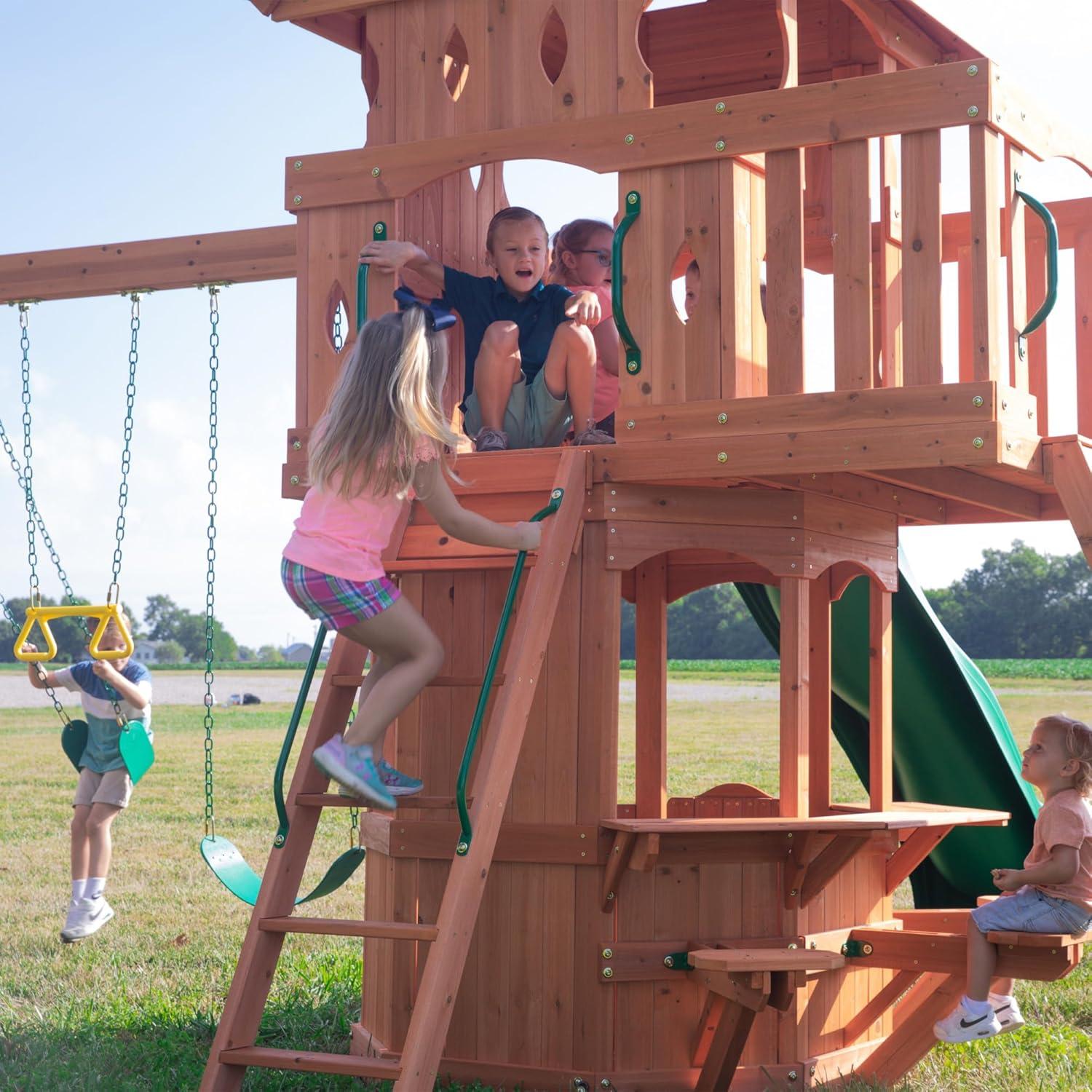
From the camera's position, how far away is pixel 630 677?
32500mm

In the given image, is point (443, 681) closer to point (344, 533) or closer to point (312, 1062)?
point (344, 533)

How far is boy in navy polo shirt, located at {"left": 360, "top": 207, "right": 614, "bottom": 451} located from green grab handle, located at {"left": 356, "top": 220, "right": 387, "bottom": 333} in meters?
0.05

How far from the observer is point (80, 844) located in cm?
870

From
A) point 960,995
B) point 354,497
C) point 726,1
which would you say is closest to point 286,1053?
point 354,497

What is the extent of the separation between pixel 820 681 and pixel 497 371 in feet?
7.03

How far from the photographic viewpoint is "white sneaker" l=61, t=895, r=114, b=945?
8.56m

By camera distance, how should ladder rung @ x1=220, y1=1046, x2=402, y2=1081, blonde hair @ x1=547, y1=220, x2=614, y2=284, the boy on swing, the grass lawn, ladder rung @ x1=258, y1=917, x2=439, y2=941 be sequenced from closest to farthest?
1. ladder rung @ x1=220, y1=1046, x2=402, y2=1081
2. ladder rung @ x1=258, y1=917, x2=439, y2=941
3. the grass lawn
4. blonde hair @ x1=547, y1=220, x2=614, y2=284
5. the boy on swing

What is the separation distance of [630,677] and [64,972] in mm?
24450

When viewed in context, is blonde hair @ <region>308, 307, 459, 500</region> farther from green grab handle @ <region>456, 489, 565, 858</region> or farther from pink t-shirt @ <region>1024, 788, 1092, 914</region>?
pink t-shirt @ <region>1024, 788, 1092, 914</region>

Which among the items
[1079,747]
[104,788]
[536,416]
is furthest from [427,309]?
[104,788]

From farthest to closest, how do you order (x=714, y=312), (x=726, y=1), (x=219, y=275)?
(x=726, y=1) < (x=219, y=275) < (x=714, y=312)

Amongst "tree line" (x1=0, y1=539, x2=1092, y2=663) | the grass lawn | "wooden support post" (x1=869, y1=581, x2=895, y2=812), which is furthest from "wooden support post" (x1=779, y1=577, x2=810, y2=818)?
"tree line" (x1=0, y1=539, x2=1092, y2=663)

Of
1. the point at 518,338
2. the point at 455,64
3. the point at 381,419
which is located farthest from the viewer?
the point at 455,64

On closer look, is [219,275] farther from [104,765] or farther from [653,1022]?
[653,1022]
